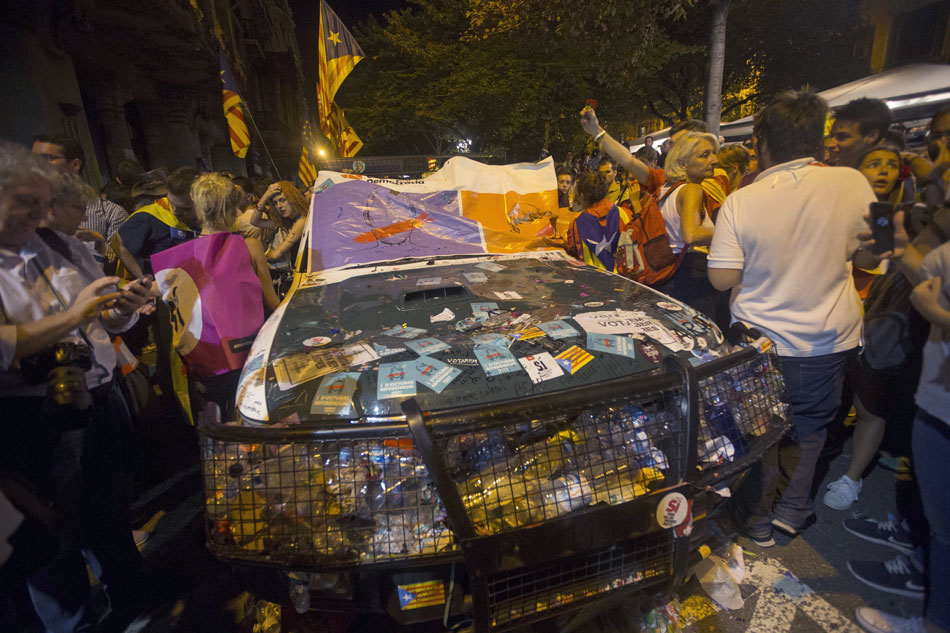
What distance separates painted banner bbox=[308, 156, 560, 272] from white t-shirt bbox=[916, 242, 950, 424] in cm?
219

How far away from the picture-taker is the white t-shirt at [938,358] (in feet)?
4.88

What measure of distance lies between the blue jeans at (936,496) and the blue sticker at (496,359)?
1.45 m

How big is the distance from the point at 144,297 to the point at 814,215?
9.49ft

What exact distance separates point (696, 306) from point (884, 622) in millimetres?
1931

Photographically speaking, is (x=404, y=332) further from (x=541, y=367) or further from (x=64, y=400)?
(x=64, y=400)

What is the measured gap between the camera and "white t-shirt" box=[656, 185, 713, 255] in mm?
2984

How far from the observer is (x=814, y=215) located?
2.00 meters

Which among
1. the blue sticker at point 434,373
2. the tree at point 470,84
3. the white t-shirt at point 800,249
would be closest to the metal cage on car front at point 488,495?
the blue sticker at point 434,373

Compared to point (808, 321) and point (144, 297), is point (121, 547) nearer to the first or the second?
point (144, 297)

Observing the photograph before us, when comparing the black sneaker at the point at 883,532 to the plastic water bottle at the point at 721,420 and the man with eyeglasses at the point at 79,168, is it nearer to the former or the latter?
the plastic water bottle at the point at 721,420

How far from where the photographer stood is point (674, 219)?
3068mm

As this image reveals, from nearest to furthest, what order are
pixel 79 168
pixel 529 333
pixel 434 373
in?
pixel 434 373 → pixel 529 333 → pixel 79 168

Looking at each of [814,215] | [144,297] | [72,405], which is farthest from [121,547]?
[814,215]

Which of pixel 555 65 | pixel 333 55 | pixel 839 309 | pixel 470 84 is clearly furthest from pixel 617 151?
pixel 470 84
